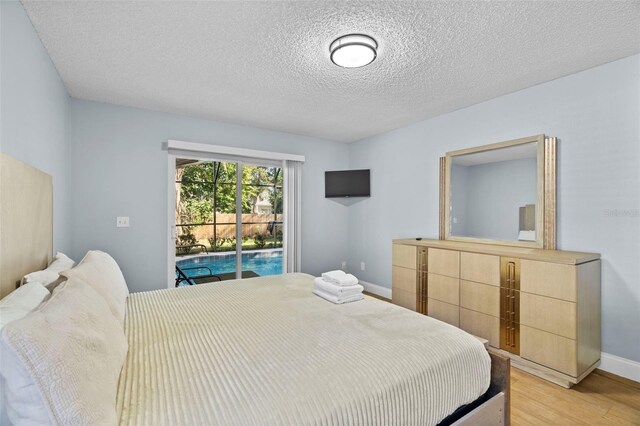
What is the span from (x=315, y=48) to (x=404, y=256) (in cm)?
238

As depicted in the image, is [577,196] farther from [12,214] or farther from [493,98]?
[12,214]

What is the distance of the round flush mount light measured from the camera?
6.32 feet

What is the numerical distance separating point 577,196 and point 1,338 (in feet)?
11.4

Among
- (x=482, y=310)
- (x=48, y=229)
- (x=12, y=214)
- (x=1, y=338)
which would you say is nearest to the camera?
(x=1, y=338)

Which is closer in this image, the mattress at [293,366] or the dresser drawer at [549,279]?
the mattress at [293,366]

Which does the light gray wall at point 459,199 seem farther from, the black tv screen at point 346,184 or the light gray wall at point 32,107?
the light gray wall at point 32,107

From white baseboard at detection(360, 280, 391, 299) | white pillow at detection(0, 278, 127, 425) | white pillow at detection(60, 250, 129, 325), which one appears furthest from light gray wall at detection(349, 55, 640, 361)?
white pillow at detection(60, 250, 129, 325)

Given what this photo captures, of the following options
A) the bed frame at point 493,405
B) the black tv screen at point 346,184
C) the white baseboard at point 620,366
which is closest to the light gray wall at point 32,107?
the bed frame at point 493,405

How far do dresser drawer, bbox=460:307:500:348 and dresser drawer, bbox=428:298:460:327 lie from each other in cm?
5

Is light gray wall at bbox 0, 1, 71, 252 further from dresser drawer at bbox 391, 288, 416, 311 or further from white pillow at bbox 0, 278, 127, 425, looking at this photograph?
dresser drawer at bbox 391, 288, 416, 311

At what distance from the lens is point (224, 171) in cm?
392

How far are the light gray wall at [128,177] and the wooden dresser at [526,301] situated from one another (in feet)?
9.87

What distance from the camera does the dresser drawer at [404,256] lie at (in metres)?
3.29

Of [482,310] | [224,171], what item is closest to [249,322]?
[482,310]
